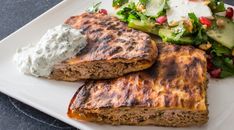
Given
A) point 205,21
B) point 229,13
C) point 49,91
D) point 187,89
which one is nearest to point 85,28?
point 49,91

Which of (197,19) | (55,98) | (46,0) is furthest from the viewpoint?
(46,0)

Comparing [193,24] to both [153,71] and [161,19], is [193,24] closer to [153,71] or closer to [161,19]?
[161,19]

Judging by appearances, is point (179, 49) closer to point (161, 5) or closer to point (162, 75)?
point (162, 75)

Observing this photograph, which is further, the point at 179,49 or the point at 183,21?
the point at 183,21

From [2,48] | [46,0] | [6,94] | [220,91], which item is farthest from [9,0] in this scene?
[220,91]

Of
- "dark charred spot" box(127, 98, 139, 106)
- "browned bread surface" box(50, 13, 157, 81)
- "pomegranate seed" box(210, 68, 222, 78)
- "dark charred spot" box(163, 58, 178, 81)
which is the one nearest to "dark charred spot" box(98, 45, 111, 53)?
"browned bread surface" box(50, 13, 157, 81)

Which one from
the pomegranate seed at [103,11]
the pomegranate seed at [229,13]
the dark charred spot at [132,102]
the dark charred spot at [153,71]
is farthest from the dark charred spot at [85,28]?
the pomegranate seed at [229,13]

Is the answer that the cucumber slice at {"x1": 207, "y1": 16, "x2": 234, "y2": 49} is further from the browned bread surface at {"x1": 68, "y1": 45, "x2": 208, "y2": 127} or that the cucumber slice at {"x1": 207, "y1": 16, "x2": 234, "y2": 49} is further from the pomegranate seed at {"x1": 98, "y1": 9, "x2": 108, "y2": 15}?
the pomegranate seed at {"x1": 98, "y1": 9, "x2": 108, "y2": 15}
